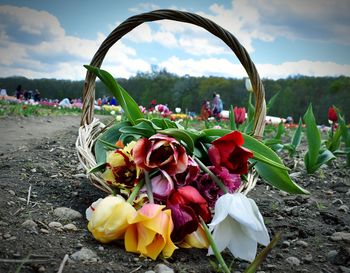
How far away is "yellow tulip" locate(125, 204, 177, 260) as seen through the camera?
1066 mm

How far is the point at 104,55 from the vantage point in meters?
1.85

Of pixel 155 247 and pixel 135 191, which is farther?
pixel 135 191

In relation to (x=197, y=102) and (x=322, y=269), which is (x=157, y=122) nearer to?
(x=322, y=269)

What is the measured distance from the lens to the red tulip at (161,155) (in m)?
1.21

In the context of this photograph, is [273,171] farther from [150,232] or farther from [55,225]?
[55,225]

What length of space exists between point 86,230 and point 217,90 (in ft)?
51.4

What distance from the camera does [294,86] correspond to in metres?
14.6

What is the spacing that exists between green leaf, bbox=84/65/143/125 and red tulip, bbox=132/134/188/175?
376 mm

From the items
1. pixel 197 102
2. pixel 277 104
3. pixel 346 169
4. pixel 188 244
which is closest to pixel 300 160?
pixel 346 169

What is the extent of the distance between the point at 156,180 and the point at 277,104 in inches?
549

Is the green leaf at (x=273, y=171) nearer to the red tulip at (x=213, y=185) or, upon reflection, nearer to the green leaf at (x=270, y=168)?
the green leaf at (x=270, y=168)

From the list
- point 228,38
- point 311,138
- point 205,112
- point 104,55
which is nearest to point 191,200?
point 228,38

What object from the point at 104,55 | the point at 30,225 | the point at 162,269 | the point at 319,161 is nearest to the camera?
the point at 162,269

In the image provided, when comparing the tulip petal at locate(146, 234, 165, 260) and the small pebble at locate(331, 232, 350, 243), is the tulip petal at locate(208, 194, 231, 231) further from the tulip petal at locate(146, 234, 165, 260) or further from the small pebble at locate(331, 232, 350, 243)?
the small pebble at locate(331, 232, 350, 243)
